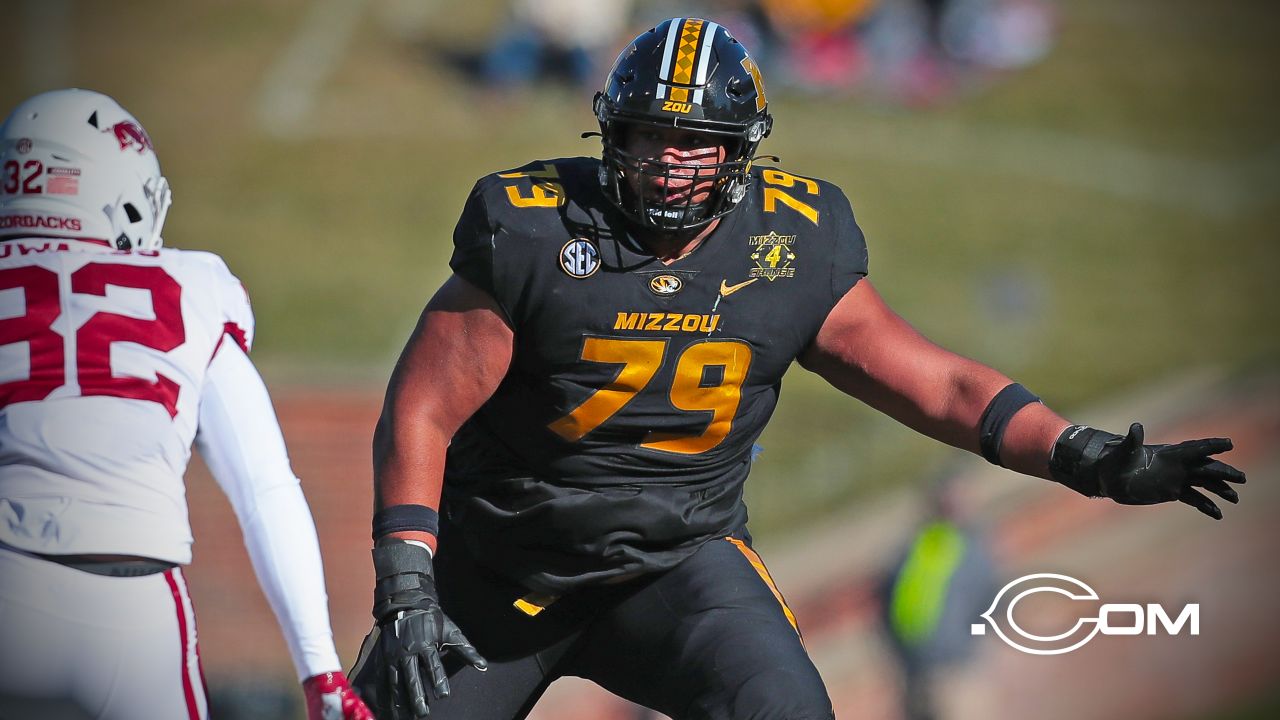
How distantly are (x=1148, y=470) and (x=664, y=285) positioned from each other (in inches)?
48.5

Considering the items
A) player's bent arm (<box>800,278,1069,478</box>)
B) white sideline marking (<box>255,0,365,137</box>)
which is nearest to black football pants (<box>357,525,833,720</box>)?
player's bent arm (<box>800,278,1069,478</box>)

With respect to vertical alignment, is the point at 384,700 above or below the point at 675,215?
below

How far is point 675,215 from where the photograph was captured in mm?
3932

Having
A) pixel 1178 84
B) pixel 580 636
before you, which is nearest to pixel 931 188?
pixel 1178 84

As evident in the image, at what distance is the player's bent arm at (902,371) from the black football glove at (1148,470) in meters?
0.18

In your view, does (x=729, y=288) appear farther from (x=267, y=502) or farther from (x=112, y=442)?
(x=112, y=442)

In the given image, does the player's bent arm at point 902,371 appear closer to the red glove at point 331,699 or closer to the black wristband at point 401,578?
the black wristband at point 401,578

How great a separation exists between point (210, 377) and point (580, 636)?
4.44ft

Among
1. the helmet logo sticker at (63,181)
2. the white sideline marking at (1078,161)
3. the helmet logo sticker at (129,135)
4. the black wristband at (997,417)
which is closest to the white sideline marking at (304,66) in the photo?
the white sideline marking at (1078,161)

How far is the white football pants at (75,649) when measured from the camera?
301cm

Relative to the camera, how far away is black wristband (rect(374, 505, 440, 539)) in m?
3.83

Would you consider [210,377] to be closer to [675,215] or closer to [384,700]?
[384,700]

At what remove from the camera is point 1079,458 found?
399cm

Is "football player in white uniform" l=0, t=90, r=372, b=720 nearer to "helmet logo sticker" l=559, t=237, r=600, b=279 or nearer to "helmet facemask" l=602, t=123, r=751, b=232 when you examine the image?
"helmet logo sticker" l=559, t=237, r=600, b=279
